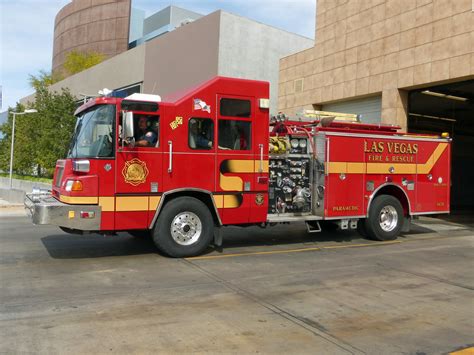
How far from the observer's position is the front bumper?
7418 millimetres

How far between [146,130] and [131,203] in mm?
1249

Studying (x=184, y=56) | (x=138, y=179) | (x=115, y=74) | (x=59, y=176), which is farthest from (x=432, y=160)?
(x=115, y=74)

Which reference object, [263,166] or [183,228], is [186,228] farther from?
[263,166]

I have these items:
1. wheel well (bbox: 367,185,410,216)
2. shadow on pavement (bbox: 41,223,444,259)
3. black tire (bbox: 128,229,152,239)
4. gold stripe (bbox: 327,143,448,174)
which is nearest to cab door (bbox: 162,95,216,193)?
shadow on pavement (bbox: 41,223,444,259)

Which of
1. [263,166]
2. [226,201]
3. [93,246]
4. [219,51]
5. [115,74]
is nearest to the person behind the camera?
[226,201]

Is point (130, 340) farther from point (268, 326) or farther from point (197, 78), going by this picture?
point (197, 78)

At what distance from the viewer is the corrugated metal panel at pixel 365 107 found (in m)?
17.4

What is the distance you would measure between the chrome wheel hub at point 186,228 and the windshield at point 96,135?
1601 mm

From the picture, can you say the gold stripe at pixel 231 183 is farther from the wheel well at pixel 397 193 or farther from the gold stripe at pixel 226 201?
the wheel well at pixel 397 193

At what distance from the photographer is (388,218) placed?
434 inches

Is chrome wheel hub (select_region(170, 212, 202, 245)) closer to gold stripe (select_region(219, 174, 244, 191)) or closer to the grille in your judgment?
gold stripe (select_region(219, 174, 244, 191))

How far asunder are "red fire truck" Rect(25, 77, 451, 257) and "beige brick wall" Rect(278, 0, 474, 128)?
4900 millimetres

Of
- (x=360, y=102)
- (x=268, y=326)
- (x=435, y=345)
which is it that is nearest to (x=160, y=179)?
(x=268, y=326)

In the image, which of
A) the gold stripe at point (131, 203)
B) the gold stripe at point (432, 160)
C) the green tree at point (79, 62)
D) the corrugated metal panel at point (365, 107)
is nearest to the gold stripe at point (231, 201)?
the gold stripe at point (131, 203)
